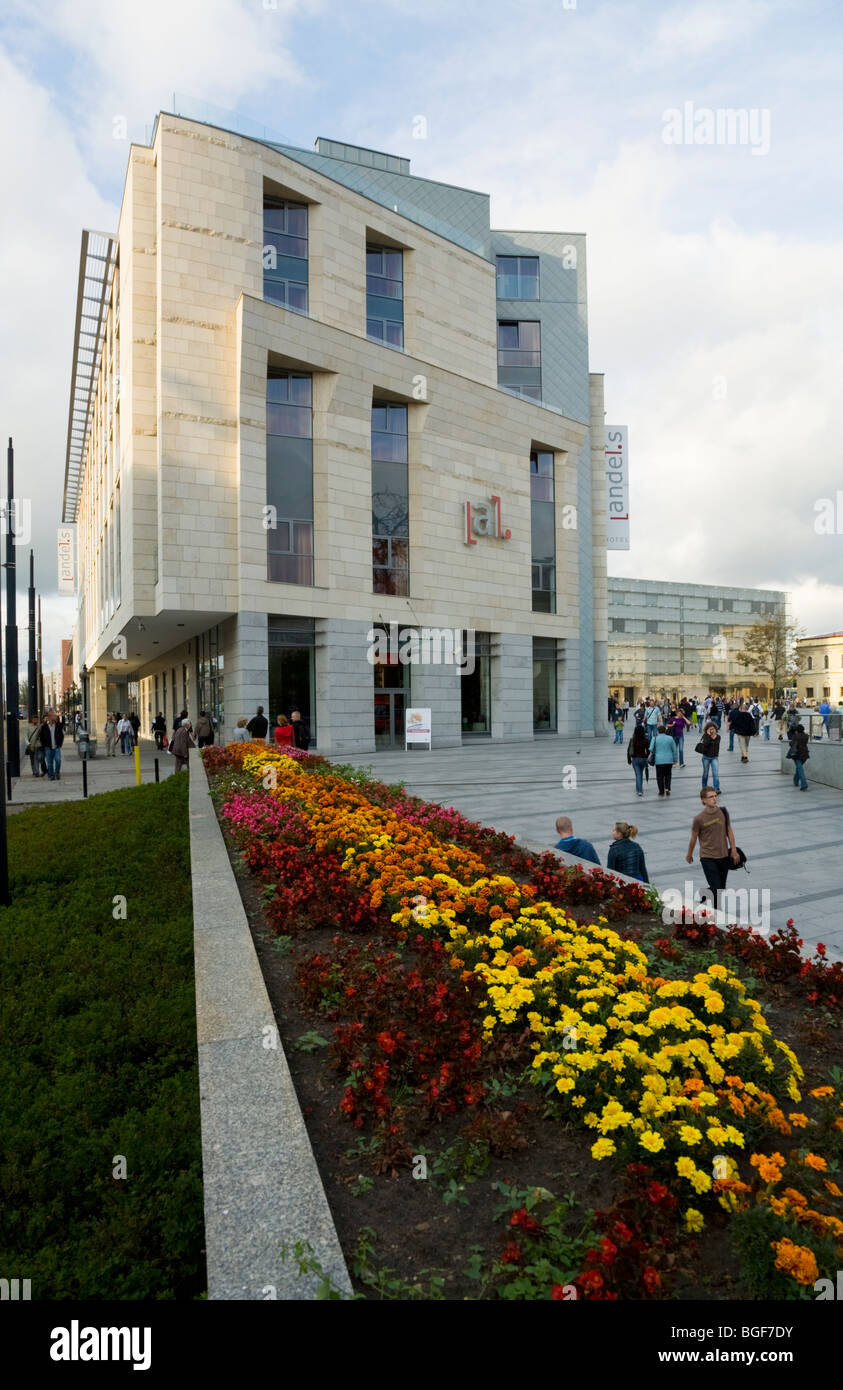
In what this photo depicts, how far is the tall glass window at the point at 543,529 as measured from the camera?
133 ft

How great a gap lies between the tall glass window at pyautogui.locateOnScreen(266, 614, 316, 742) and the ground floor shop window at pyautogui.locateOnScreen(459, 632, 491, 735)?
7851mm

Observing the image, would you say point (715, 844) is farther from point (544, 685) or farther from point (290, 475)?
point (544, 685)

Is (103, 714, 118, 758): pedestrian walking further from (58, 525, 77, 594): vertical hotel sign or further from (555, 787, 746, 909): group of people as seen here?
(58, 525, 77, 594): vertical hotel sign

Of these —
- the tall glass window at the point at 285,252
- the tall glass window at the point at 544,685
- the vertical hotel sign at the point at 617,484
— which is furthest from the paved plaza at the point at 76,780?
the vertical hotel sign at the point at 617,484

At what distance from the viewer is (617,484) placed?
161 feet

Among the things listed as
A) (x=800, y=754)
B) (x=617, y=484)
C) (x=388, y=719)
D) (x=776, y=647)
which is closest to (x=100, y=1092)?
Result: (x=800, y=754)

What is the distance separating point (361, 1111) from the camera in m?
3.71

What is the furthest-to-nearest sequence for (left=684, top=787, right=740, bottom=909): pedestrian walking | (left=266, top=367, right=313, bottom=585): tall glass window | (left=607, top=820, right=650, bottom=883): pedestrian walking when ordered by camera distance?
(left=266, top=367, right=313, bottom=585): tall glass window
(left=684, top=787, right=740, bottom=909): pedestrian walking
(left=607, top=820, right=650, bottom=883): pedestrian walking

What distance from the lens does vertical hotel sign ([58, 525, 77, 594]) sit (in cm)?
7919

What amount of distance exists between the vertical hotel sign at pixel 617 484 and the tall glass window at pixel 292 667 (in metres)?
23.9

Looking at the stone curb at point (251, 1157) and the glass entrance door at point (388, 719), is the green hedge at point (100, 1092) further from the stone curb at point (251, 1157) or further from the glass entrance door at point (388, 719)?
the glass entrance door at point (388, 719)

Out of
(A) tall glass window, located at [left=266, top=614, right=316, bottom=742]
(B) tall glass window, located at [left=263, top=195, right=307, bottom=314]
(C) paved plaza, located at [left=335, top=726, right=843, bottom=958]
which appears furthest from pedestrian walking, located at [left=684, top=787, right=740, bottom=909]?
(B) tall glass window, located at [left=263, top=195, right=307, bottom=314]
